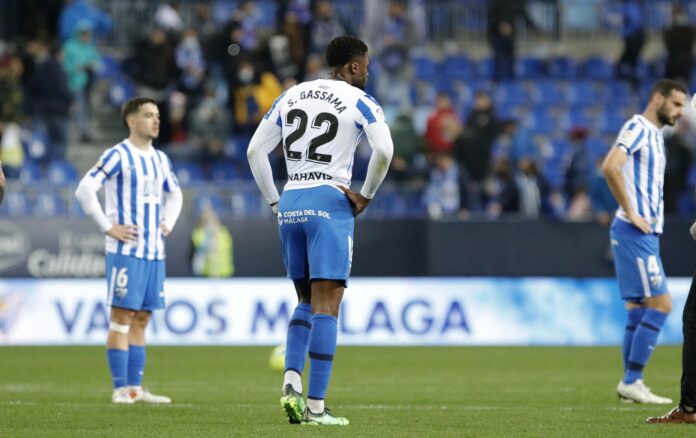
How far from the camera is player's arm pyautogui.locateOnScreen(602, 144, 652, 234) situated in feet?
33.3

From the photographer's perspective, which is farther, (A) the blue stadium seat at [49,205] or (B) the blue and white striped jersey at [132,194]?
(A) the blue stadium seat at [49,205]

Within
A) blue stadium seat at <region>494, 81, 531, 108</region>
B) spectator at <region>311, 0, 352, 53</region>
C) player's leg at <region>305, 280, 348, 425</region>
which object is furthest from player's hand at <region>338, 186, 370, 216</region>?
blue stadium seat at <region>494, 81, 531, 108</region>

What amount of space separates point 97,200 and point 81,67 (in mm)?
12389

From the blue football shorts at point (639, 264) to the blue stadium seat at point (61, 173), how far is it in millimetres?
11635

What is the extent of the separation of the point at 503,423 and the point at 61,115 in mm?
14494

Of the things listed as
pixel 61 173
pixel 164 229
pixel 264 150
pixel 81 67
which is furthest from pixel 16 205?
pixel 264 150

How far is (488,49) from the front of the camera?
25.9 metres

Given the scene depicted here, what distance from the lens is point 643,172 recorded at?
411 inches

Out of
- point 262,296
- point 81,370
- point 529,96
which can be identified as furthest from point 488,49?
point 81,370

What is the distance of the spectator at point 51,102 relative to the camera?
21.2 m

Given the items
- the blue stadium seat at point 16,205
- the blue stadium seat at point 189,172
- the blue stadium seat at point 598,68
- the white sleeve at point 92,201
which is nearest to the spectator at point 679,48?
the blue stadium seat at point 598,68

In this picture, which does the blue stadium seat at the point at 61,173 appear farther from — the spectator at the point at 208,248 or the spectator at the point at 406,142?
the spectator at the point at 406,142

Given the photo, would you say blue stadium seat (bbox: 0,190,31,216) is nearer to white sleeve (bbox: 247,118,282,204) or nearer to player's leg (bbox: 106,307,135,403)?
player's leg (bbox: 106,307,135,403)

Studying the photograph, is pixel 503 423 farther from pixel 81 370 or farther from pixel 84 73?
pixel 84 73
